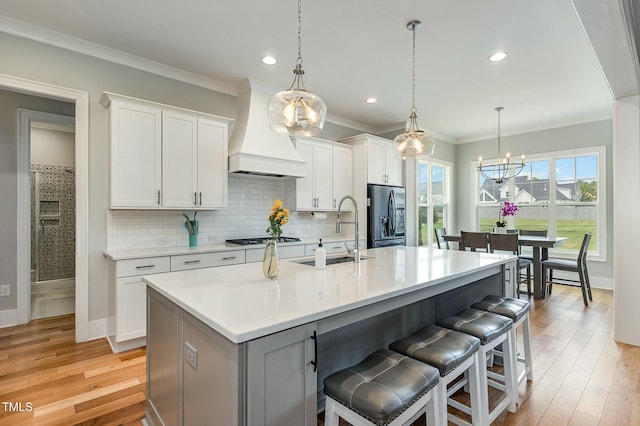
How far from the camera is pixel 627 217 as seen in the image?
122 inches

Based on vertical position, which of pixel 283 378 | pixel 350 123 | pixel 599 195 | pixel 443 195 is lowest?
pixel 283 378

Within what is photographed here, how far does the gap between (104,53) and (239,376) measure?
3.49 meters

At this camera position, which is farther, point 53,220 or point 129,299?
point 53,220

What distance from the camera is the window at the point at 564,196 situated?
539cm

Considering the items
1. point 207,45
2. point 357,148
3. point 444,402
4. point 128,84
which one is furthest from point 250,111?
point 444,402

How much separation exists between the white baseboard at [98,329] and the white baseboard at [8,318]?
1227 millimetres

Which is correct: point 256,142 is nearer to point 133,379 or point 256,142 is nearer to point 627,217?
point 133,379

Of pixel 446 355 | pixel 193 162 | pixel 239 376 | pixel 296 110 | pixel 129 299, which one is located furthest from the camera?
pixel 193 162

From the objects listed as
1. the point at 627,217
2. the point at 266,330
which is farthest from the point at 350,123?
the point at 266,330

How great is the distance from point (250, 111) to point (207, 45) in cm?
90

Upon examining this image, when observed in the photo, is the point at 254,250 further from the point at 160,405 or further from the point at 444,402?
the point at 444,402

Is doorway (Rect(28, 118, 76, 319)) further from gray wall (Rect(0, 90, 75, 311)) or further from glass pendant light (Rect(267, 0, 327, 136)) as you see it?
glass pendant light (Rect(267, 0, 327, 136))

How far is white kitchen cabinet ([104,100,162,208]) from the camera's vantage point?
303 cm

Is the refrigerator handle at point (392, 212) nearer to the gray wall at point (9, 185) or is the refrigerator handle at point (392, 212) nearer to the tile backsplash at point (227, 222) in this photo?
the tile backsplash at point (227, 222)
